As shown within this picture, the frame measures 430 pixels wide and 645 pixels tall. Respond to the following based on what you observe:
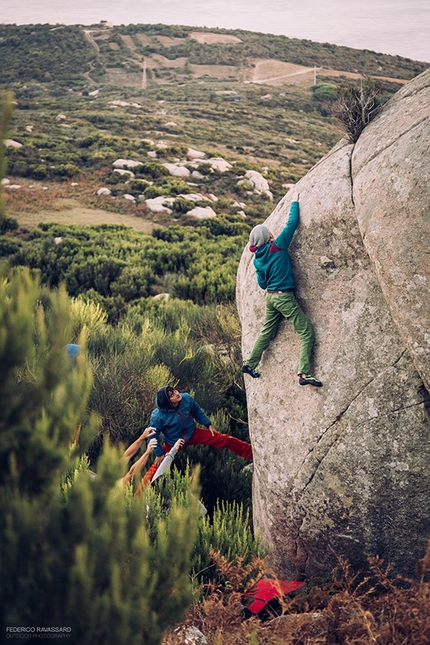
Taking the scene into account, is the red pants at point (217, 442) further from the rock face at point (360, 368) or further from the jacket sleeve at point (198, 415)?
the rock face at point (360, 368)

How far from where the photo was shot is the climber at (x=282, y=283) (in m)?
4.79

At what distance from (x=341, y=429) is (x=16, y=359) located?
332cm

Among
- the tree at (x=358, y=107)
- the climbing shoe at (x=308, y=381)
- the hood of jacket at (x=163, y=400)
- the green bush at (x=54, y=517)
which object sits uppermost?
the tree at (x=358, y=107)

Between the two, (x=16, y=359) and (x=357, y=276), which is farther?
(x=357, y=276)

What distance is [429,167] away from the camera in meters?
3.98

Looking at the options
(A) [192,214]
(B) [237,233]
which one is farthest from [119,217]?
(B) [237,233]

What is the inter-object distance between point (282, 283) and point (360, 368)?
1.06 meters

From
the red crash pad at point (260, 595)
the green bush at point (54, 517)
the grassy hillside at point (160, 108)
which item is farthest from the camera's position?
the grassy hillside at point (160, 108)

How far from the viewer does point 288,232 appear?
4.88 m

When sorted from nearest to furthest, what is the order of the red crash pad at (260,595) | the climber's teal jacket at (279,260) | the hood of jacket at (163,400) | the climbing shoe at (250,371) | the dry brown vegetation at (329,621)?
1. the dry brown vegetation at (329,621)
2. the red crash pad at (260,595)
3. the climber's teal jacket at (279,260)
4. the climbing shoe at (250,371)
5. the hood of jacket at (163,400)

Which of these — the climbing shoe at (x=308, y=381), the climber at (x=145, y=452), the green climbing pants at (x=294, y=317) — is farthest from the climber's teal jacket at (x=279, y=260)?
the climber at (x=145, y=452)

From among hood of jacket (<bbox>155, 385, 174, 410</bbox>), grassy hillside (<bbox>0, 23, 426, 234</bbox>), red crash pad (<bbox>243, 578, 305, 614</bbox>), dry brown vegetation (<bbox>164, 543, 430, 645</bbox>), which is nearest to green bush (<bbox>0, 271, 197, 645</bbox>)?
dry brown vegetation (<bbox>164, 543, 430, 645</bbox>)

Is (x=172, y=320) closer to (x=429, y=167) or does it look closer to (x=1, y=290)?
(x=429, y=167)

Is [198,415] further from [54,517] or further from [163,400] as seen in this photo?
[54,517]
